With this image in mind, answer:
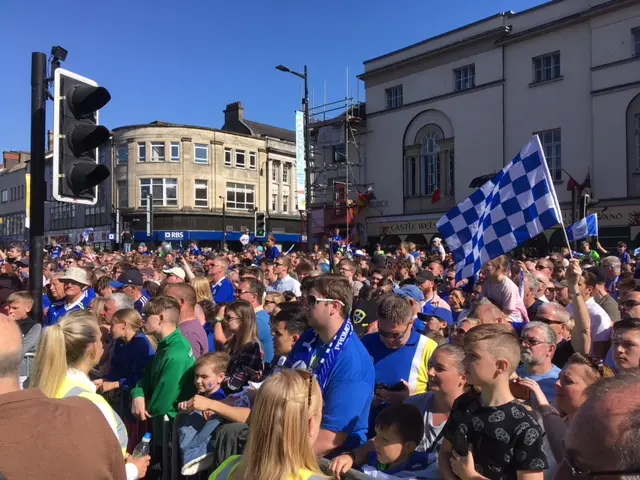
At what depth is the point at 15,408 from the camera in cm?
192

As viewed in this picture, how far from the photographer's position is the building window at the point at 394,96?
33.6 m

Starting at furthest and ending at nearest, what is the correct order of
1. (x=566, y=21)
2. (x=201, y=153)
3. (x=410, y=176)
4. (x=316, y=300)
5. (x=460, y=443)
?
(x=201, y=153)
(x=410, y=176)
(x=566, y=21)
(x=316, y=300)
(x=460, y=443)

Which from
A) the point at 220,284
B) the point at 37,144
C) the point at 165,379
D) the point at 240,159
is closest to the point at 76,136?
the point at 37,144

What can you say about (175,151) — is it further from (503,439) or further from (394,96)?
(503,439)

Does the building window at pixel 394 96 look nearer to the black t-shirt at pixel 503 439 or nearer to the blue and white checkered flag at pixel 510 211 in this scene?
the blue and white checkered flag at pixel 510 211

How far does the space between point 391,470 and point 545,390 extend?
1387 mm

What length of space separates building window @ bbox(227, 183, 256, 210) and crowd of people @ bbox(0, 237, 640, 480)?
148 ft

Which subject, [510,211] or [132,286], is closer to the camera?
[510,211]

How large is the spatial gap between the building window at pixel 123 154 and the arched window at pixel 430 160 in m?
A: 27.6

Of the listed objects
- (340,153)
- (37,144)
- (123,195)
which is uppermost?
(340,153)

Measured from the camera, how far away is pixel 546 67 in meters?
27.4

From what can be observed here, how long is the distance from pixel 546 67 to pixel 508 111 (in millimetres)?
2640

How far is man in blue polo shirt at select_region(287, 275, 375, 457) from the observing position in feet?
10.1

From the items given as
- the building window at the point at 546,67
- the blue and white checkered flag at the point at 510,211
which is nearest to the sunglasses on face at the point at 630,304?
the blue and white checkered flag at the point at 510,211
